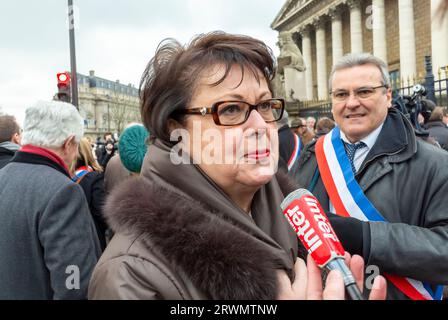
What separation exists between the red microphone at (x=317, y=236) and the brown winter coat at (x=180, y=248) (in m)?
0.14

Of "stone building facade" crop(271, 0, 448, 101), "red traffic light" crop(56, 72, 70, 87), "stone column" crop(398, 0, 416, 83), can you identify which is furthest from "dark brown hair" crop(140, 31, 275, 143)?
"stone column" crop(398, 0, 416, 83)

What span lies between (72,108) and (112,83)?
3857 inches

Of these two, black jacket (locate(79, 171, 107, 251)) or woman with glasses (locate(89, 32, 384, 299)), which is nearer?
woman with glasses (locate(89, 32, 384, 299))

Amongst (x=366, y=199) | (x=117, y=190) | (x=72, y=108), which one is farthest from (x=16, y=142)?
(x=366, y=199)

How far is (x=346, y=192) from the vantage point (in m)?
2.57

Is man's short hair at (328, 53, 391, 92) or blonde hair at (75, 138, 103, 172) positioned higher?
man's short hair at (328, 53, 391, 92)

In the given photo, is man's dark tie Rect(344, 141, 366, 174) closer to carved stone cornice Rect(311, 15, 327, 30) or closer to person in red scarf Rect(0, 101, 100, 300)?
person in red scarf Rect(0, 101, 100, 300)

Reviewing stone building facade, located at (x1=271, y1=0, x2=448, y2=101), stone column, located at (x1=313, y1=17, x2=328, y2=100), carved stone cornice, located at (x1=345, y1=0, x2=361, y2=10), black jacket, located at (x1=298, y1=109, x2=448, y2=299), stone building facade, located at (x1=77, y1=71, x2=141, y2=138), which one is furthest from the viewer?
stone building facade, located at (x1=77, y1=71, x2=141, y2=138)

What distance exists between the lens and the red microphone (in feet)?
4.49

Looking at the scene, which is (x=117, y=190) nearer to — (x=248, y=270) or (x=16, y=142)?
(x=248, y=270)

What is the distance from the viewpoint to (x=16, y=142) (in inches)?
183

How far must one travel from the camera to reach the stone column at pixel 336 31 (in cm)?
3334

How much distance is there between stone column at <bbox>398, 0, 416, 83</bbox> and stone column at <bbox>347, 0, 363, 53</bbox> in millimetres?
5297

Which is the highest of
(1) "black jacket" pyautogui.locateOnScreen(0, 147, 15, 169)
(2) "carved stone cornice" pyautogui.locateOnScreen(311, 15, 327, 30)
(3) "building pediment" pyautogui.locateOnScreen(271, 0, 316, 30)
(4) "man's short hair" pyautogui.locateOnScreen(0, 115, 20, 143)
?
(3) "building pediment" pyautogui.locateOnScreen(271, 0, 316, 30)
